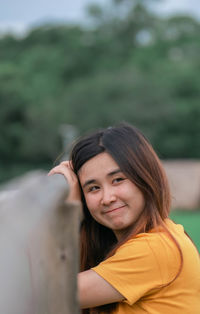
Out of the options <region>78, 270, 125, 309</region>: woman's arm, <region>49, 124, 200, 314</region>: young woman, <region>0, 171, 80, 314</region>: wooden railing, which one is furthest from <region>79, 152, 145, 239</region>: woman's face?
<region>0, 171, 80, 314</region>: wooden railing

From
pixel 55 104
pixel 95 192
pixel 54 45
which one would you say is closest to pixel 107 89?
pixel 55 104

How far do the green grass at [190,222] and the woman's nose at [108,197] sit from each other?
476 cm

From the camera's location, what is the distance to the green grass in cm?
751

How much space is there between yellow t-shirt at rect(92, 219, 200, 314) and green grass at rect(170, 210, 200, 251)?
15.7 ft

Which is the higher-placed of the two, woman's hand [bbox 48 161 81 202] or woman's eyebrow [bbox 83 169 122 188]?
woman's hand [bbox 48 161 81 202]

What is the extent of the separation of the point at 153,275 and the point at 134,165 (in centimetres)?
33

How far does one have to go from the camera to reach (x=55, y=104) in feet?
95.2

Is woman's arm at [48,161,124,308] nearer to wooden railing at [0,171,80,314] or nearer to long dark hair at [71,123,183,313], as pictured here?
long dark hair at [71,123,183,313]

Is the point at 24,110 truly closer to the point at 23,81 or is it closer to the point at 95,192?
→ the point at 23,81

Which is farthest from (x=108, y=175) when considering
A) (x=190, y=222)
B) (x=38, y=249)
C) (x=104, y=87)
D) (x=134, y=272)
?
(x=104, y=87)

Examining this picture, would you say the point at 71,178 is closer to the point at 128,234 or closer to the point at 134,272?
the point at 128,234

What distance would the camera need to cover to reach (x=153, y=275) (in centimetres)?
139

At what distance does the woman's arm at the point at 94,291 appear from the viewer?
1.36m

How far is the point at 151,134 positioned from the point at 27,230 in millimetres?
26019
